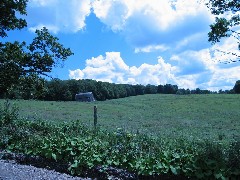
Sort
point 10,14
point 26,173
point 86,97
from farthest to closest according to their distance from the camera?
point 86,97 → point 10,14 → point 26,173

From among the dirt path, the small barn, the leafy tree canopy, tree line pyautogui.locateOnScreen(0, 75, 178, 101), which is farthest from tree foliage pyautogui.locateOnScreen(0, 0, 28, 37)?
the small barn

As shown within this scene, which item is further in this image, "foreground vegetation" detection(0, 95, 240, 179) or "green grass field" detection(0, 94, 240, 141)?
"green grass field" detection(0, 94, 240, 141)

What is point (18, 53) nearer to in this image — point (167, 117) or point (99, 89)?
point (167, 117)

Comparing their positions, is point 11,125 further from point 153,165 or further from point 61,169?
point 153,165

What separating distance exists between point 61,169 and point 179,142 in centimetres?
333

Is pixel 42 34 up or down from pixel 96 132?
up

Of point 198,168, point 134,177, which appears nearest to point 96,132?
point 134,177

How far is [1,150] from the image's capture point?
988cm

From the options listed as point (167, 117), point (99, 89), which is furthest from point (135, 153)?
point (99, 89)

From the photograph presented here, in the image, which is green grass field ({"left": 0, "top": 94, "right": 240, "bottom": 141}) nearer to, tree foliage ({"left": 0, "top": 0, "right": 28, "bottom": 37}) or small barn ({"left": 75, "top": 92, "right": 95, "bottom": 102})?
tree foliage ({"left": 0, "top": 0, "right": 28, "bottom": 37})

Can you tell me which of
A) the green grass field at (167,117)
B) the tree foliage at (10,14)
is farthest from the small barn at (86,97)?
the tree foliage at (10,14)

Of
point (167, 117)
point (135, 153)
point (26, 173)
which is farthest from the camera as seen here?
point (167, 117)

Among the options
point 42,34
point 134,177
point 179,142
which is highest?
point 42,34

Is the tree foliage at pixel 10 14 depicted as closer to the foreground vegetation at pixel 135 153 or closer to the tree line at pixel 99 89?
the foreground vegetation at pixel 135 153
